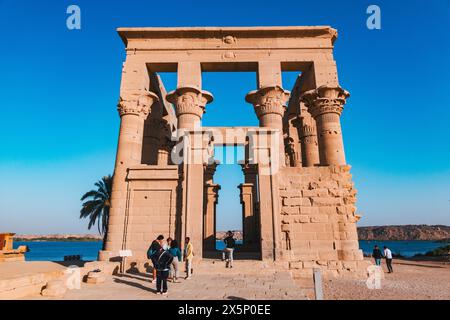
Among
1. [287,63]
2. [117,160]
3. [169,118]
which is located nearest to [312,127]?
[287,63]

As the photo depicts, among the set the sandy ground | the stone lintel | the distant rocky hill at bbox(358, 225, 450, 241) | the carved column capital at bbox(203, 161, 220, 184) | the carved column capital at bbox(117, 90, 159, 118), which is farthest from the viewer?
the distant rocky hill at bbox(358, 225, 450, 241)

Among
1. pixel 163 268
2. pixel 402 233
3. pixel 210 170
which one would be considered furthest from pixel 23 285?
pixel 402 233

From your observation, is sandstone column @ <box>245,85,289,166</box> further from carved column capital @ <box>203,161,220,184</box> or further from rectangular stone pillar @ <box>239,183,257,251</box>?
carved column capital @ <box>203,161,220,184</box>

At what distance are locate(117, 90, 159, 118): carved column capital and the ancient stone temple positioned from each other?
0.06m

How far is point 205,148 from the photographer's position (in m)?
13.6

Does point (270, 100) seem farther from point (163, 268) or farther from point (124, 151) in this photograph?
point (163, 268)

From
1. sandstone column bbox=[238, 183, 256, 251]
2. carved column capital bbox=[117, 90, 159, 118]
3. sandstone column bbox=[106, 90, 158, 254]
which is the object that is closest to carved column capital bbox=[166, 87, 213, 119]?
carved column capital bbox=[117, 90, 159, 118]

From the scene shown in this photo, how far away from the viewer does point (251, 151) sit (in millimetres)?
13219

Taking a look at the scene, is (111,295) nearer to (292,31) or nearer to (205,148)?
(205,148)

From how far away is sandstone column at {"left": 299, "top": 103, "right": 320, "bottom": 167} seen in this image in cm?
1775

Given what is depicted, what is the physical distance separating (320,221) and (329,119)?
5623 mm

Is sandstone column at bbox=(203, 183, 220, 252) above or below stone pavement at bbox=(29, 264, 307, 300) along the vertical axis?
above

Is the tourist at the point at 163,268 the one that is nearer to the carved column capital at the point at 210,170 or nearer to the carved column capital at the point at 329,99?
the carved column capital at the point at 329,99

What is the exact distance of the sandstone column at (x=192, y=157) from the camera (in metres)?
12.3
